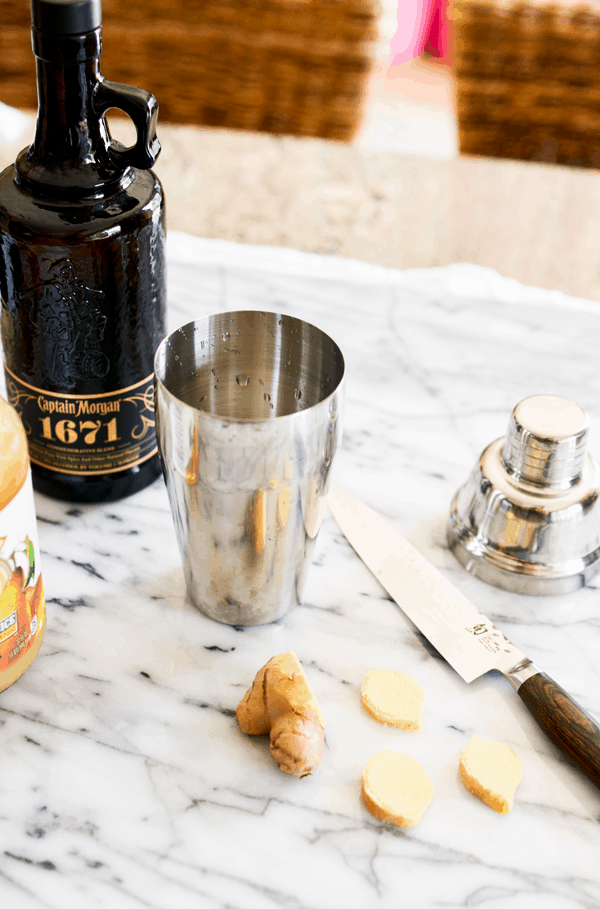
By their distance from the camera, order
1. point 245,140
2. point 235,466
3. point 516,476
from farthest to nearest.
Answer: point 245,140
point 516,476
point 235,466

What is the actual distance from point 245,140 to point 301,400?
1306 mm

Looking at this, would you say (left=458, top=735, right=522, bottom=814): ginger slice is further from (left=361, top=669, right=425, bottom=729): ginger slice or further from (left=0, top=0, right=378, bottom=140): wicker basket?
(left=0, top=0, right=378, bottom=140): wicker basket

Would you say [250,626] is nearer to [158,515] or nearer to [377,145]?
[158,515]

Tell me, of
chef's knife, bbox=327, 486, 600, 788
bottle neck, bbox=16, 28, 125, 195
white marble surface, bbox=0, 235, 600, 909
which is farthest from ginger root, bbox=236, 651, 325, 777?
bottle neck, bbox=16, 28, 125, 195

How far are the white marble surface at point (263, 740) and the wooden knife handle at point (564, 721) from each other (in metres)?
0.02

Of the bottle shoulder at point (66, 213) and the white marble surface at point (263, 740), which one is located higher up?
the bottle shoulder at point (66, 213)

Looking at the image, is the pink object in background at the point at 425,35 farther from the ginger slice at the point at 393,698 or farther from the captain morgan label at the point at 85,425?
the ginger slice at the point at 393,698

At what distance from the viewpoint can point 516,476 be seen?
2.04 feet

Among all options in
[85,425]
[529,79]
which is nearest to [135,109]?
[85,425]

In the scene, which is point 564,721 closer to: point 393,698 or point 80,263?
point 393,698

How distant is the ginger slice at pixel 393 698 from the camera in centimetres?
55

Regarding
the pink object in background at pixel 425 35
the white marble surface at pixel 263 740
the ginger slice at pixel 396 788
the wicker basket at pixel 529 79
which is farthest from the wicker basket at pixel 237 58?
the pink object in background at pixel 425 35

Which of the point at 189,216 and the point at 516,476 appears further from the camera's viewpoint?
the point at 189,216

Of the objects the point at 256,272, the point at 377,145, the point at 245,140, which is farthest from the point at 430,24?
the point at 256,272
